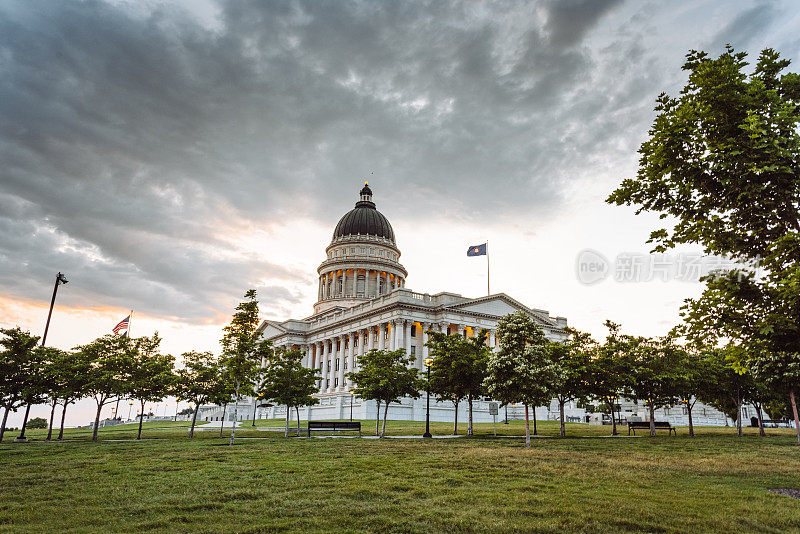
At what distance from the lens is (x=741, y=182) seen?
14648mm

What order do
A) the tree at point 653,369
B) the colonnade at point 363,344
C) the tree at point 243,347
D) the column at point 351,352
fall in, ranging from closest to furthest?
the tree at point 243,347
the tree at point 653,369
the colonnade at point 363,344
the column at point 351,352

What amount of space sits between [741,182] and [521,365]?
15974 mm

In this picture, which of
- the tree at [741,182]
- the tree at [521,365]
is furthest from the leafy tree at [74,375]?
the tree at [741,182]

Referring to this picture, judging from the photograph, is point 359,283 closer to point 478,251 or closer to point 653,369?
point 478,251

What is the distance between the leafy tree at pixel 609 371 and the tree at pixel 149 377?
1220 inches

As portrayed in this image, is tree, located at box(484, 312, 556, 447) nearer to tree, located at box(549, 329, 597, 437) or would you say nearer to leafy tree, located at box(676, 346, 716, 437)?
tree, located at box(549, 329, 597, 437)

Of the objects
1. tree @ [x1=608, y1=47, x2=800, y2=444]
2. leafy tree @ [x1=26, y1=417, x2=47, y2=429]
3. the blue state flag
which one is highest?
the blue state flag

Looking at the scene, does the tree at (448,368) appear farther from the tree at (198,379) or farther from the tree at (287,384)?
the tree at (198,379)

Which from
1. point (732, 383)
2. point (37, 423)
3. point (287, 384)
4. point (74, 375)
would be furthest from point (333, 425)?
point (37, 423)

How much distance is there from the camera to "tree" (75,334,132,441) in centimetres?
3884

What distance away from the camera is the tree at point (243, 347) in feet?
109

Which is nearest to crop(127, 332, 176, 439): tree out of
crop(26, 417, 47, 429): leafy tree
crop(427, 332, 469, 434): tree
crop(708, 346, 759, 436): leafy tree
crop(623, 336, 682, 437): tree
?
crop(427, 332, 469, 434): tree

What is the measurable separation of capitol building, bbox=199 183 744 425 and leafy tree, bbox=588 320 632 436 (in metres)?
19.4

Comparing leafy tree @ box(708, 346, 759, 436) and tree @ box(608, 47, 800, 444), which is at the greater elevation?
tree @ box(608, 47, 800, 444)
